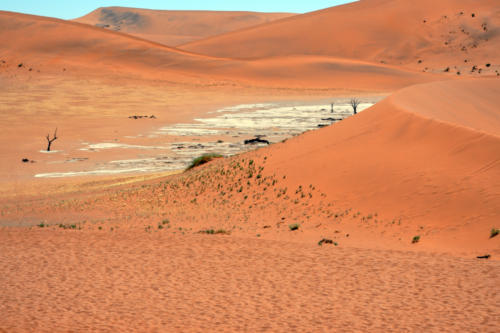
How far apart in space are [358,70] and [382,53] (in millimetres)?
15495

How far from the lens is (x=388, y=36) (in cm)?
9719

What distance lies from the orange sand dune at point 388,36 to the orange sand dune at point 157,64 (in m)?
10.5

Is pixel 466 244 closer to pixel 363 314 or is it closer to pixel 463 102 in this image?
pixel 363 314

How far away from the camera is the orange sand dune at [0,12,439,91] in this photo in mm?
74500

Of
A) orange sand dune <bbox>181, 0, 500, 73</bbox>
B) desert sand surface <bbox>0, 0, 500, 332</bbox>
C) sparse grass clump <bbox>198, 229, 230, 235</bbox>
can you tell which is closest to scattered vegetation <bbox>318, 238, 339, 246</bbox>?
desert sand surface <bbox>0, 0, 500, 332</bbox>

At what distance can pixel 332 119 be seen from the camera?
150 ft

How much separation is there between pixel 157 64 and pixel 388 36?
118ft

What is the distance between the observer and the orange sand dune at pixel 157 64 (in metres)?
74.5

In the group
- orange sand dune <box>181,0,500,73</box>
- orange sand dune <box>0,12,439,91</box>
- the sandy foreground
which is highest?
orange sand dune <box>181,0,500,73</box>

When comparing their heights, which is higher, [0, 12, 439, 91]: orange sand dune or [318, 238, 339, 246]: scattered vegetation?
[0, 12, 439, 91]: orange sand dune

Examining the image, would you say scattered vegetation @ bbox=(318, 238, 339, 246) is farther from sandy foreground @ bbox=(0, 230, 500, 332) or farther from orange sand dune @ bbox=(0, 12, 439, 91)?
orange sand dune @ bbox=(0, 12, 439, 91)

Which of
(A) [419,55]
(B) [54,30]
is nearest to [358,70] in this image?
(A) [419,55]

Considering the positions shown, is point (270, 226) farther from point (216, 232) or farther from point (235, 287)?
point (235, 287)

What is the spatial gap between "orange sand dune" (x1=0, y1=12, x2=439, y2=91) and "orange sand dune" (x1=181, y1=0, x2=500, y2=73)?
10.5 meters
